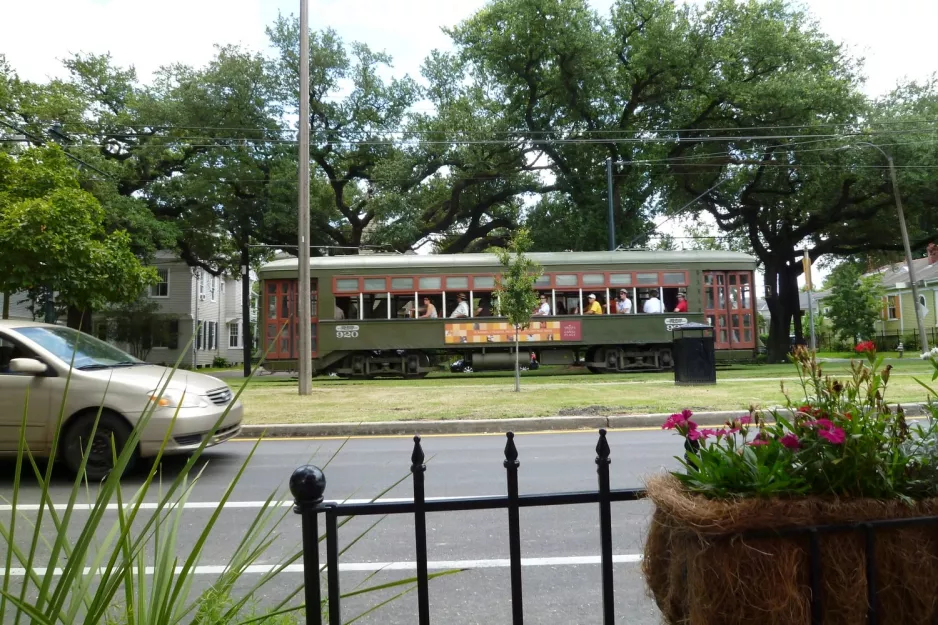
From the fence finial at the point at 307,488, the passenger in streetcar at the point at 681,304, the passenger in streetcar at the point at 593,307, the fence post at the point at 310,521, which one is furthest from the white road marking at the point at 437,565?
the passenger in streetcar at the point at 681,304

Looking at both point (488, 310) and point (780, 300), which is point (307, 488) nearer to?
point (488, 310)

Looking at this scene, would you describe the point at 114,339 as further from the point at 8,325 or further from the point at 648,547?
the point at 648,547

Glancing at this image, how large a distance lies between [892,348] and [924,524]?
52.4 m

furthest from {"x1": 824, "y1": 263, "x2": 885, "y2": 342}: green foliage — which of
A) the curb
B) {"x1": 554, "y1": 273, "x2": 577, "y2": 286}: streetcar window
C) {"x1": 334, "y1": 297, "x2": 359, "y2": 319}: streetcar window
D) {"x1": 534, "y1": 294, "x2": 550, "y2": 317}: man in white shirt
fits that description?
the curb

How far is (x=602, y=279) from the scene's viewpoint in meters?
20.9

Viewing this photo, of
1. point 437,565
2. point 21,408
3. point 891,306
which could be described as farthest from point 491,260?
point 891,306

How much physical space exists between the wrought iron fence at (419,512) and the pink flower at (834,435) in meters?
0.60

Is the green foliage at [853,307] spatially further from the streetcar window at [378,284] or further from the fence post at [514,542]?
the fence post at [514,542]

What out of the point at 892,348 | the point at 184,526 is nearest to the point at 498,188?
the point at 184,526

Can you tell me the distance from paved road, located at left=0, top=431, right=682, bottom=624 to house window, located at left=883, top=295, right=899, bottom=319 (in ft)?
169

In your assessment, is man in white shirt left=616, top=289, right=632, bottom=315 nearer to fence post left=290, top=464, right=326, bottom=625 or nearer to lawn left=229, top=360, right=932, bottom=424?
lawn left=229, top=360, right=932, bottom=424

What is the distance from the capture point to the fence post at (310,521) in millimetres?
1918

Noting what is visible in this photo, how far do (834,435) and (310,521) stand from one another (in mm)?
1450

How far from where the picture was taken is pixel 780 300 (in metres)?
30.5
